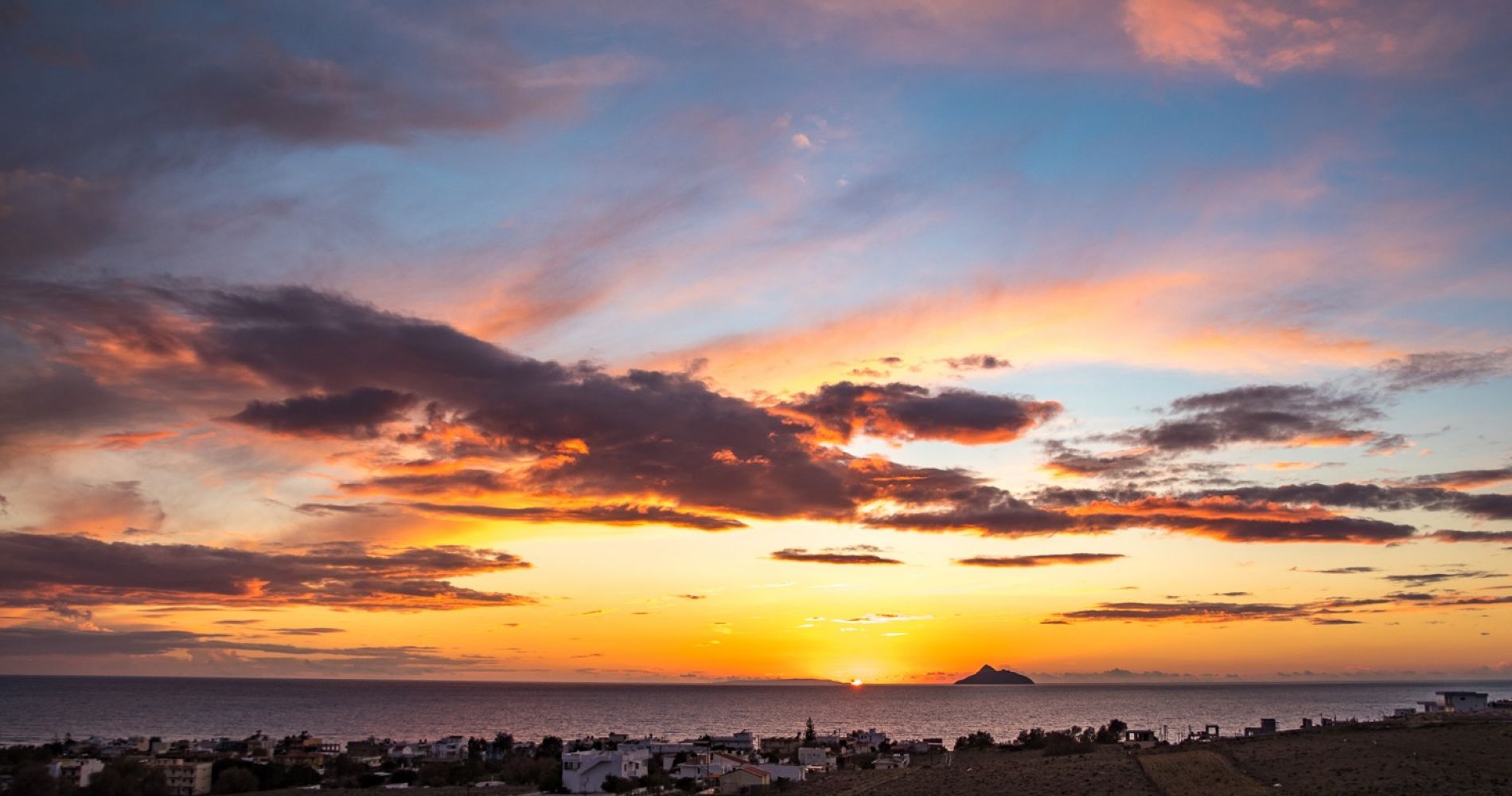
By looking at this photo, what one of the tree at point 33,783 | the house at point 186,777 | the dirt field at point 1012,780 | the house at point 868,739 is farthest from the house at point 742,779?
the tree at point 33,783

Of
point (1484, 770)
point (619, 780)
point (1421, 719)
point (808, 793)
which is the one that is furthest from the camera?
point (1421, 719)

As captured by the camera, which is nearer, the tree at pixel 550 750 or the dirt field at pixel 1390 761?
the dirt field at pixel 1390 761

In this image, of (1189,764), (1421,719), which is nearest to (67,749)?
(1189,764)

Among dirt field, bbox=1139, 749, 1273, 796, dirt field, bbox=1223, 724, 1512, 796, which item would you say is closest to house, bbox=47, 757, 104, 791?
dirt field, bbox=1139, 749, 1273, 796

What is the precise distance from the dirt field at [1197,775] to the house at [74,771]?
69480mm

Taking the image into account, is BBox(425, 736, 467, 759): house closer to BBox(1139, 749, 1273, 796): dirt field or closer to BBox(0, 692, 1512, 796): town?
BBox(0, 692, 1512, 796): town

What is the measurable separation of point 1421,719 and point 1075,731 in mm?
34734

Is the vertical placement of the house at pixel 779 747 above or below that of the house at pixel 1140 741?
below

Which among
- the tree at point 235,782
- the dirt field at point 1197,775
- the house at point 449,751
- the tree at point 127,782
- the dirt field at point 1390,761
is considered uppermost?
the dirt field at point 1390,761

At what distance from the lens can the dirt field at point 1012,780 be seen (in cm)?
6069

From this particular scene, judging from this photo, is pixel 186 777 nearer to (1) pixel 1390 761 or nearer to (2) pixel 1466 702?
(1) pixel 1390 761

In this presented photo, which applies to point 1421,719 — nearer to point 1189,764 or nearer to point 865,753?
point 1189,764

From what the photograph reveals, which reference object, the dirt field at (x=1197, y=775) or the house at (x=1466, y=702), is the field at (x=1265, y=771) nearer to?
the dirt field at (x=1197, y=775)

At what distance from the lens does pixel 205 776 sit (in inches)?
3083
